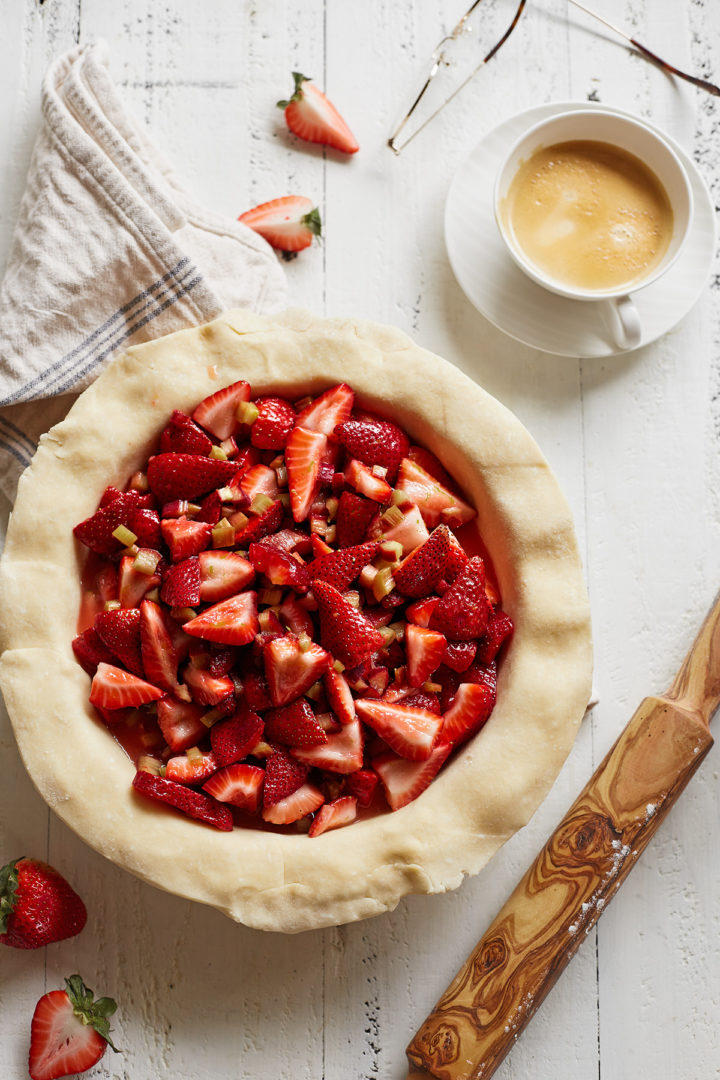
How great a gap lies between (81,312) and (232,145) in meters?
0.62

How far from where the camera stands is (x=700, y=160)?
2.24 meters

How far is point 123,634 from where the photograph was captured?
5.52 feet

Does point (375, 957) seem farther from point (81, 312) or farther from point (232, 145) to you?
point (232, 145)

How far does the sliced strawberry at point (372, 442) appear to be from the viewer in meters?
1.76

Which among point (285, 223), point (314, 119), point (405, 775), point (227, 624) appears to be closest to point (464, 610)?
point (405, 775)

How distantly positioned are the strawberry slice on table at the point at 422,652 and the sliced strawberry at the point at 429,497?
237 millimetres

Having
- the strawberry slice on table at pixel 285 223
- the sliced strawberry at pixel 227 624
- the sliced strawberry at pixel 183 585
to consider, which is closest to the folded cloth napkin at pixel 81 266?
the strawberry slice on table at pixel 285 223

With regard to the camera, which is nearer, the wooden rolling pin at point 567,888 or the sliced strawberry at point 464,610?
the sliced strawberry at point 464,610

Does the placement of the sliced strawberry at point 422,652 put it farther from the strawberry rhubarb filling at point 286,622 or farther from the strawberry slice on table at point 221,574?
the strawberry slice on table at point 221,574

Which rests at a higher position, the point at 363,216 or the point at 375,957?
the point at 363,216

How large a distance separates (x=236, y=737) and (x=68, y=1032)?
2.95 feet

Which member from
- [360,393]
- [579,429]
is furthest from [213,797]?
[579,429]

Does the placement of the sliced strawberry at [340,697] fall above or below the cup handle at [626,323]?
below

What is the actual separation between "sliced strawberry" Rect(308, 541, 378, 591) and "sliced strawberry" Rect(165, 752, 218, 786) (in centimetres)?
40
